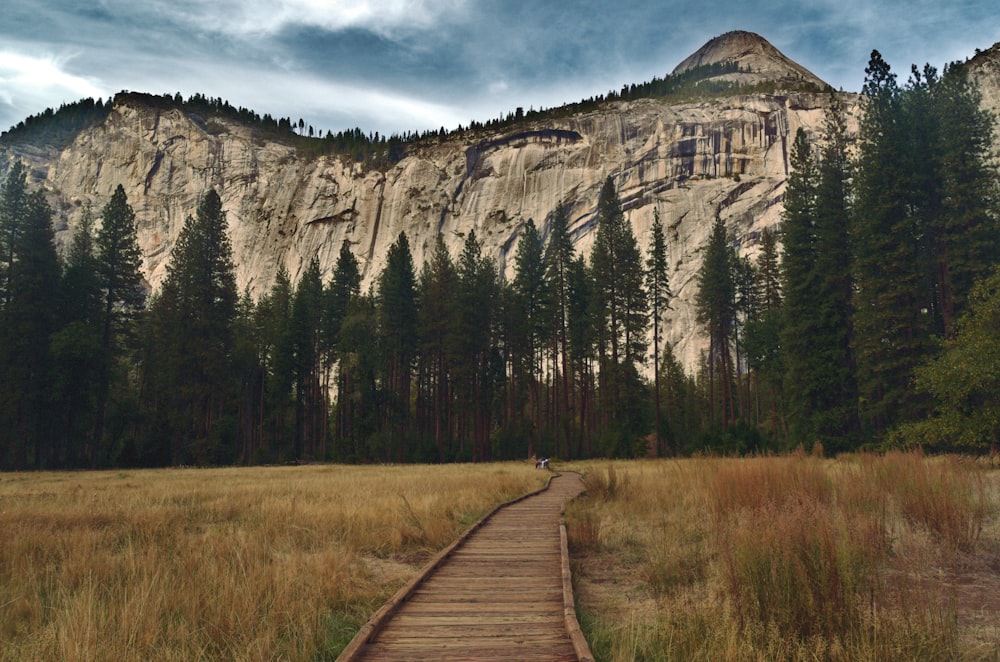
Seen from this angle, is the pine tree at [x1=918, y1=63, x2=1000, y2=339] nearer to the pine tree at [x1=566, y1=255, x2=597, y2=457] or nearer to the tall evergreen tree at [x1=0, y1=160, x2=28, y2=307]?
the pine tree at [x1=566, y1=255, x2=597, y2=457]

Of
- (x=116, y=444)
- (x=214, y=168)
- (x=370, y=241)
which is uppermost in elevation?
(x=214, y=168)

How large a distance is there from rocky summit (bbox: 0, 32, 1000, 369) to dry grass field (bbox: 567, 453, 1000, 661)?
75402mm

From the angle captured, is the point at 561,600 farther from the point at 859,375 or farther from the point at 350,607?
the point at 859,375

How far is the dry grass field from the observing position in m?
4.02

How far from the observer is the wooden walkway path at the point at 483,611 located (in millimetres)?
4234

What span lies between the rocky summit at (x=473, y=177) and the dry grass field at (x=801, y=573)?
75402 mm

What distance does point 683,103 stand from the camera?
110188mm

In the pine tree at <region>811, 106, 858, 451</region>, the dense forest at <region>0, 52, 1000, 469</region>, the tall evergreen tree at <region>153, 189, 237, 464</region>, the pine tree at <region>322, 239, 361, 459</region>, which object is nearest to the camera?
the dense forest at <region>0, 52, 1000, 469</region>

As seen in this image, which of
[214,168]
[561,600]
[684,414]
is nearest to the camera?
[561,600]

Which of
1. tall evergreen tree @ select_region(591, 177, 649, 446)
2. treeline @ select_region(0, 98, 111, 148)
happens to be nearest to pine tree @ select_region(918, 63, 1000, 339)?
tall evergreen tree @ select_region(591, 177, 649, 446)

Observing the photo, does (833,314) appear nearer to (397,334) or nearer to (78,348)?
(397,334)

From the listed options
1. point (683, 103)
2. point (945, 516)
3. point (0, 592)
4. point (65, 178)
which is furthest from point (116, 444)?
point (65, 178)

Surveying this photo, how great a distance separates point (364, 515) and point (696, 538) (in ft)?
20.8

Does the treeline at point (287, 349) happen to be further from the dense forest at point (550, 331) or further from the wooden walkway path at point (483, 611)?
the wooden walkway path at point (483, 611)
